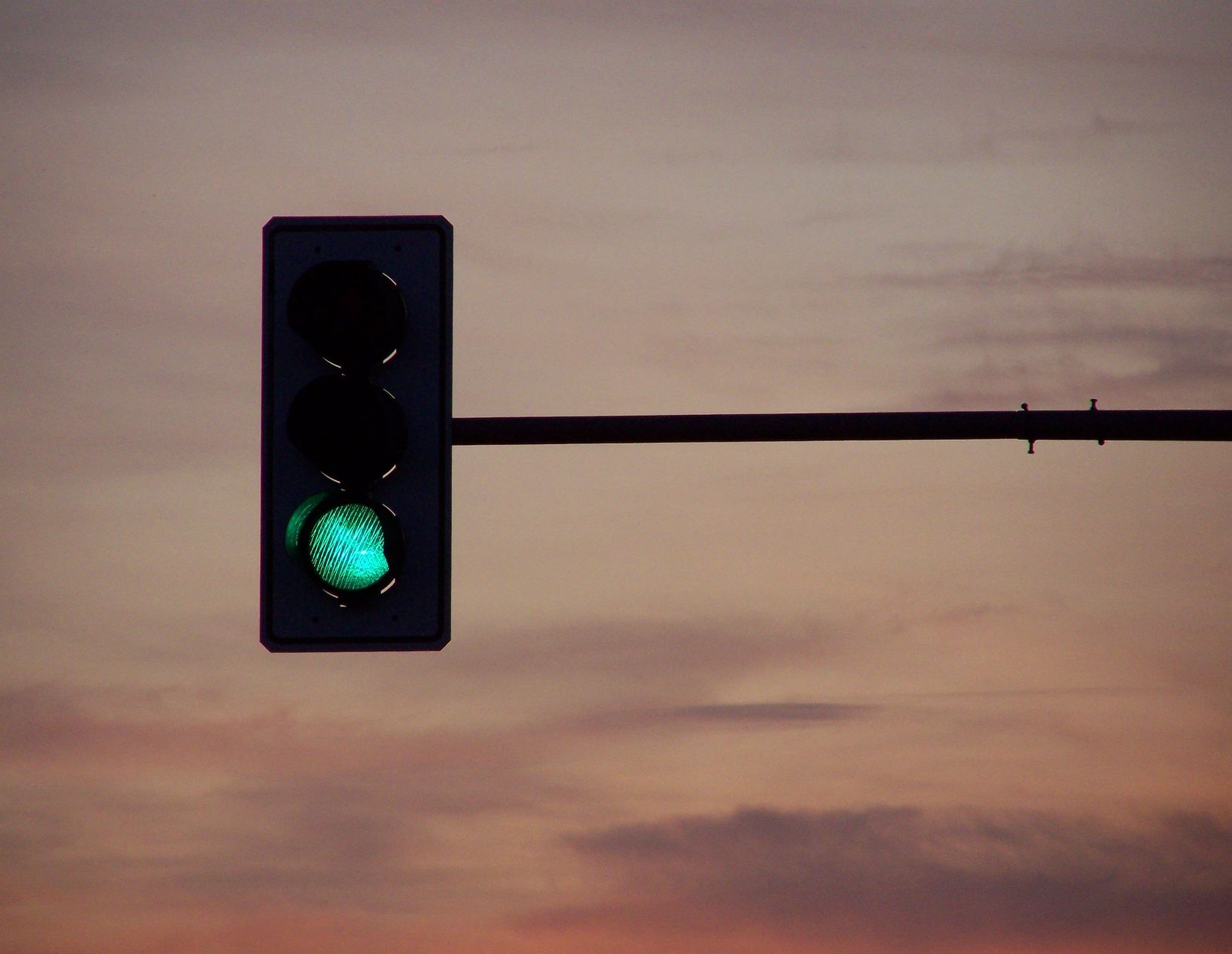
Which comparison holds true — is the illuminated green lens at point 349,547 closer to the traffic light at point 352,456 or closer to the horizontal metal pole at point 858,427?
the traffic light at point 352,456

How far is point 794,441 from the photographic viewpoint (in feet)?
24.1

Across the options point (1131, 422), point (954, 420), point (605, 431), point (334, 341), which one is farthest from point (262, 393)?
point (1131, 422)

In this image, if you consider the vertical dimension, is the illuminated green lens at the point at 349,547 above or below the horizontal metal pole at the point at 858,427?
below

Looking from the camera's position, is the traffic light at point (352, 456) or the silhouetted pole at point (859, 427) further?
the silhouetted pole at point (859, 427)

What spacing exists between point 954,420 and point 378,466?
2.53m

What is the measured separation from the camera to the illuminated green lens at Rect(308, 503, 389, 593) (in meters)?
6.36

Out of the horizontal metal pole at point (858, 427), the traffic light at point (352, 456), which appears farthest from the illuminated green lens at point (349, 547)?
the horizontal metal pole at point (858, 427)

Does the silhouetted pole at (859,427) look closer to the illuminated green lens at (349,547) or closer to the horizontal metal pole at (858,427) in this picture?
the horizontal metal pole at (858,427)

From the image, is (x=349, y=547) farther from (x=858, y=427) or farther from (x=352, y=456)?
(x=858, y=427)

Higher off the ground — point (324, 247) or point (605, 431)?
point (324, 247)

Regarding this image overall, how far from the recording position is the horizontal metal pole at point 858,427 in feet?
23.9

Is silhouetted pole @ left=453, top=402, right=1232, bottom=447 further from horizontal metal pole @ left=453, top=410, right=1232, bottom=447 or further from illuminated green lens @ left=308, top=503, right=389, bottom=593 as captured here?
illuminated green lens @ left=308, top=503, right=389, bottom=593

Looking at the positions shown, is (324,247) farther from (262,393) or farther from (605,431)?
(605,431)

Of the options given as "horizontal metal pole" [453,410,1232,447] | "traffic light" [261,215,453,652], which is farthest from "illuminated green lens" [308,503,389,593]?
"horizontal metal pole" [453,410,1232,447]
